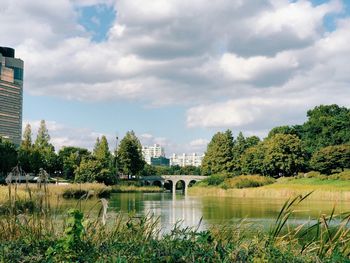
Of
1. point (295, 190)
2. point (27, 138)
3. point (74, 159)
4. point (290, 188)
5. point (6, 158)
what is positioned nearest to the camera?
point (295, 190)

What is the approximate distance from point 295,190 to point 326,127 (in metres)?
30.8

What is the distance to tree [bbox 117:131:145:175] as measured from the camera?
7025 centimetres

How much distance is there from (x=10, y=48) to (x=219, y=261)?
426ft

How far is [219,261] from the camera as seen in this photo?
3039 mm

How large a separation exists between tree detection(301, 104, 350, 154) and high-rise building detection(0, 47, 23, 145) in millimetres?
68073

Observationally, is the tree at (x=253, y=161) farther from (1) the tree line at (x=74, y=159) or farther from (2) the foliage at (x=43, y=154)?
(2) the foliage at (x=43, y=154)

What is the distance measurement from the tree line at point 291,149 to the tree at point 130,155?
376 inches

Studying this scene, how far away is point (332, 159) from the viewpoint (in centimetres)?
5528

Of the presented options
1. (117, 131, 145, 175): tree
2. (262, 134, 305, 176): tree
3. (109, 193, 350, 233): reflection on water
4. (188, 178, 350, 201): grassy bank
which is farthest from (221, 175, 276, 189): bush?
(117, 131, 145, 175): tree

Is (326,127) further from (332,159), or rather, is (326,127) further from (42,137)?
(42,137)

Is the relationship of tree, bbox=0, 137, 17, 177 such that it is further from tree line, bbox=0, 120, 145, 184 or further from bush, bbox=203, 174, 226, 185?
bush, bbox=203, 174, 226, 185

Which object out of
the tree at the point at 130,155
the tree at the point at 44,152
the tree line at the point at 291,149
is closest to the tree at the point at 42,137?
the tree at the point at 44,152

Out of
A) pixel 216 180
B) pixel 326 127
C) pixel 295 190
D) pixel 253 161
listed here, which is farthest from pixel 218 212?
pixel 326 127

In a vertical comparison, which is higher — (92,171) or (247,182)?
(92,171)
